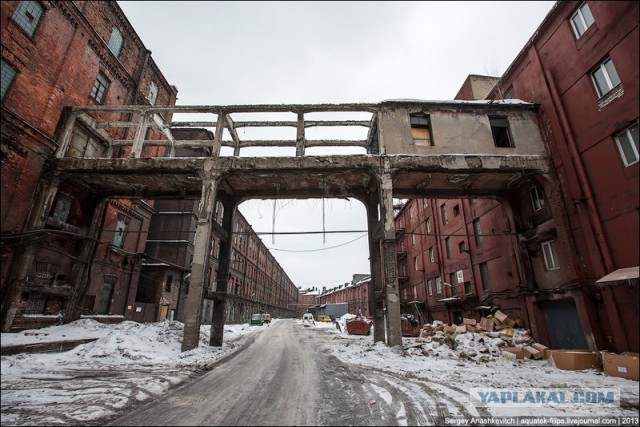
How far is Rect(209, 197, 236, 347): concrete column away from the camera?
13.2 m

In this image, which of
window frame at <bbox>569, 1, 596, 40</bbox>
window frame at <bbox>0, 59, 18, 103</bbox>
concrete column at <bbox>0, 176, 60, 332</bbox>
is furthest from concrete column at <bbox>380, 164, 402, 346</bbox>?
window frame at <bbox>0, 59, 18, 103</bbox>

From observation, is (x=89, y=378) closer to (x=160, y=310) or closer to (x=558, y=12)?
(x=160, y=310)

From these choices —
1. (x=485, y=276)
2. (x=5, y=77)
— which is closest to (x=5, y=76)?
(x=5, y=77)

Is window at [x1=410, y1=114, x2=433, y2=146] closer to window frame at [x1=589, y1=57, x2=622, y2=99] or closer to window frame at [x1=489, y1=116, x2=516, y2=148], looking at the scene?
window frame at [x1=489, y1=116, x2=516, y2=148]

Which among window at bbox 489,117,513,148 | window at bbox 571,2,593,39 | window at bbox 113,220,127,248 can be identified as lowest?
window at bbox 113,220,127,248

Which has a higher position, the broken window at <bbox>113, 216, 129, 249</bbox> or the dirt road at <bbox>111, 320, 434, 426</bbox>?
the broken window at <bbox>113, 216, 129, 249</bbox>

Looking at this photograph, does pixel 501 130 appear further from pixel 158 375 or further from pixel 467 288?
pixel 158 375

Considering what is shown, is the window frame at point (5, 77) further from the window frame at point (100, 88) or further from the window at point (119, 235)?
the window at point (119, 235)

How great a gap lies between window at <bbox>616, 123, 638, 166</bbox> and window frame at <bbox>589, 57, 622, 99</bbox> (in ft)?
5.04

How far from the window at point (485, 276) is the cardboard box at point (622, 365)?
31.0 ft

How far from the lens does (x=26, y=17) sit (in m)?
10.8

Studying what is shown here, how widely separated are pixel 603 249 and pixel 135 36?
24.2 metres

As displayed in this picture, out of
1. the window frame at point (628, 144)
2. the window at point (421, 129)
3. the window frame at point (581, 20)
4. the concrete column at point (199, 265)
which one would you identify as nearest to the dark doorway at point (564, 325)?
the window frame at point (628, 144)

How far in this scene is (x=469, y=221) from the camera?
61.4ft
